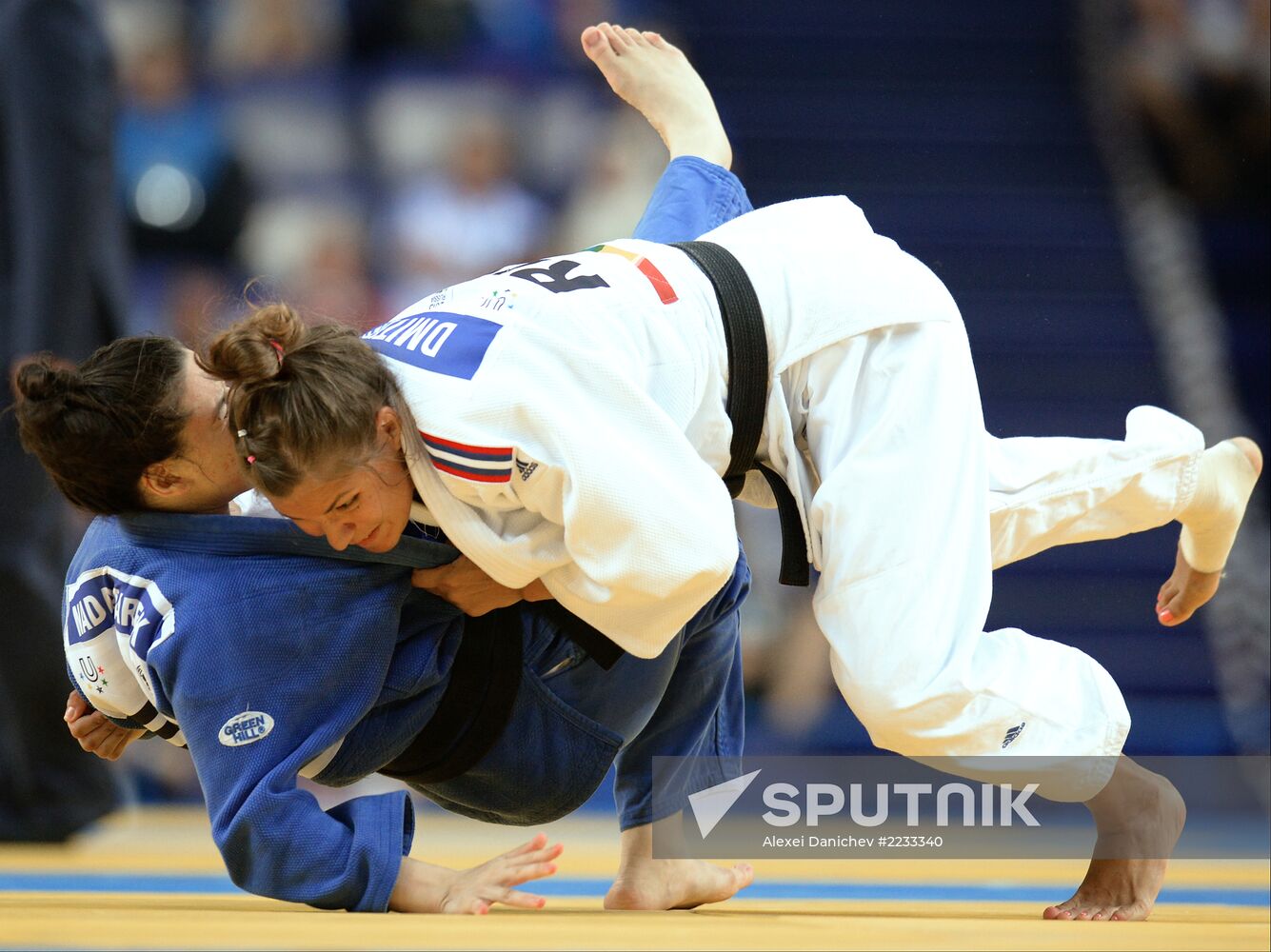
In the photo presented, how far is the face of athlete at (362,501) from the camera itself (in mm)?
1713

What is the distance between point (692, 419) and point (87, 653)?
0.84 meters

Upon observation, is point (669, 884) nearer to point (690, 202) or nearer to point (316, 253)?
point (690, 202)

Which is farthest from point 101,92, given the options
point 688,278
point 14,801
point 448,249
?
point 688,278

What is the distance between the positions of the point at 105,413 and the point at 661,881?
40.9 inches

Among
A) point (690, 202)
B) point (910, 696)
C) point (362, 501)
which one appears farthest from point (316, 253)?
point (910, 696)

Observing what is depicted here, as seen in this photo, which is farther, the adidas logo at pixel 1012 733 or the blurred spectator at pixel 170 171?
the blurred spectator at pixel 170 171

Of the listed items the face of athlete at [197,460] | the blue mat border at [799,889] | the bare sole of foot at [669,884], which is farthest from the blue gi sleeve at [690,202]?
the blue mat border at [799,889]

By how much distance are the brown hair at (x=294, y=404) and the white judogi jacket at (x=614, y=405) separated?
0.22ft

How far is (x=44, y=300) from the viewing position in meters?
3.38

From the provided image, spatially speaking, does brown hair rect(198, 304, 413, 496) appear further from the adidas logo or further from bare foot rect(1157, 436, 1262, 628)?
bare foot rect(1157, 436, 1262, 628)

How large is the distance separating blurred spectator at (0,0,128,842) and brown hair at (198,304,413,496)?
6.07ft

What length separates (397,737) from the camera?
191cm

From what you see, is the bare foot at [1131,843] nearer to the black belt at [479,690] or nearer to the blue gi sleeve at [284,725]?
the black belt at [479,690]

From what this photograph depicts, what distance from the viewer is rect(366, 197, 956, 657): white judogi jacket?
1.68m
